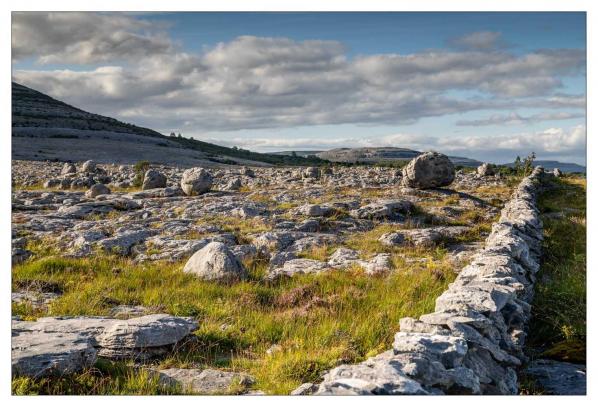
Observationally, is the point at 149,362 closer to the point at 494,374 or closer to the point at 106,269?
the point at 494,374

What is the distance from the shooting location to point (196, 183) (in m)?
29.4

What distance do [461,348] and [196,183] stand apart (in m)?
25.6

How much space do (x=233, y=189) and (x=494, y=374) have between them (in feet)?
94.7

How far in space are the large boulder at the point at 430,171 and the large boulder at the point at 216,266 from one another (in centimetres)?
1901

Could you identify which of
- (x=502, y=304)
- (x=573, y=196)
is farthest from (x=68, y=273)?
(x=573, y=196)

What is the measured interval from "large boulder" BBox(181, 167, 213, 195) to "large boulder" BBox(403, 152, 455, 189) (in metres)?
12.7

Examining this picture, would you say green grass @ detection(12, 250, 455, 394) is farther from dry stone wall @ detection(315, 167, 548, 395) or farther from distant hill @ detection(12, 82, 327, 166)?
distant hill @ detection(12, 82, 327, 166)

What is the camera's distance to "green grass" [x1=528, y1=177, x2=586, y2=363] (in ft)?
24.9

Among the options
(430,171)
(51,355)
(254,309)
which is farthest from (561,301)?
(430,171)

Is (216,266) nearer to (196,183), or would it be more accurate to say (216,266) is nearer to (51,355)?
(51,355)

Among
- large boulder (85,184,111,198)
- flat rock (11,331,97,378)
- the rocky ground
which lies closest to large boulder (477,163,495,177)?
the rocky ground

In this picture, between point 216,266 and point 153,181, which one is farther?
point 153,181
